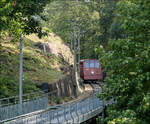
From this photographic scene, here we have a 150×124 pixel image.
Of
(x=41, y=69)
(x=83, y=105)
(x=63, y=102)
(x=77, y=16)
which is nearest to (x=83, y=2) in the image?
(x=77, y=16)

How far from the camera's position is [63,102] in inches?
1323

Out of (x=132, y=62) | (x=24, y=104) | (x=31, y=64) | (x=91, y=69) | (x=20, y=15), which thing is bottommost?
(x=24, y=104)

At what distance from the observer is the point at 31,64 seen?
122 ft

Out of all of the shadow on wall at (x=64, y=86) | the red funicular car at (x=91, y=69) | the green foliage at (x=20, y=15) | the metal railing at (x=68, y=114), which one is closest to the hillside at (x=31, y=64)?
the shadow on wall at (x=64, y=86)

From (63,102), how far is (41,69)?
19.0 ft

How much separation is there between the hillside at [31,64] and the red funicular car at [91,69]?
3216 millimetres

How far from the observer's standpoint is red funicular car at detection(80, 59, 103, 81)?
4712 centimetres

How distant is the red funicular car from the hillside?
3.22 metres

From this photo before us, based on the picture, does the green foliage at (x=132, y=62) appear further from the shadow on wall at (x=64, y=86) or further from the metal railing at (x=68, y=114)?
the shadow on wall at (x=64, y=86)

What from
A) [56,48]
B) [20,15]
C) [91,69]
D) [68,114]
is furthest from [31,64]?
[20,15]

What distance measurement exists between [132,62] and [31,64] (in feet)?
83.6

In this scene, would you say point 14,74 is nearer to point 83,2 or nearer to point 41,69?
point 41,69

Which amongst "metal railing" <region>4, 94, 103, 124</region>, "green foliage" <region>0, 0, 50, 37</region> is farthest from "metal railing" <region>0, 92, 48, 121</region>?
"green foliage" <region>0, 0, 50, 37</region>

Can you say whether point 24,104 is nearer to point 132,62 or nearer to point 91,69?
point 132,62
